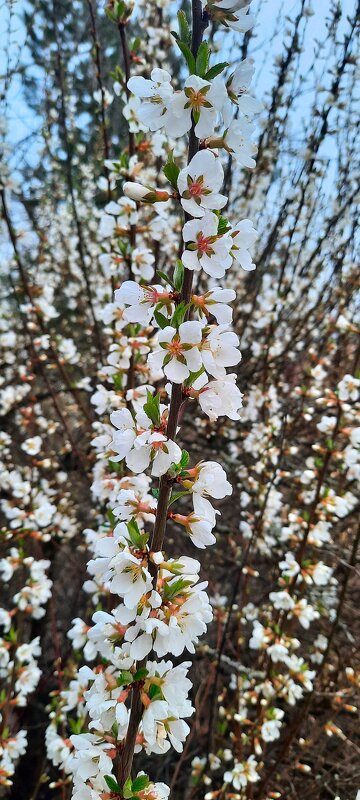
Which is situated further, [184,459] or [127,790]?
[184,459]

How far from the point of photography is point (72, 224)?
746 cm

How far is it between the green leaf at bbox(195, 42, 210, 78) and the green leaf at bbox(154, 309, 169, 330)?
481 millimetres

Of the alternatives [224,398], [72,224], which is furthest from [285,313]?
[224,398]

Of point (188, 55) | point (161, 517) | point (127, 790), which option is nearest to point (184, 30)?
point (188, 55)

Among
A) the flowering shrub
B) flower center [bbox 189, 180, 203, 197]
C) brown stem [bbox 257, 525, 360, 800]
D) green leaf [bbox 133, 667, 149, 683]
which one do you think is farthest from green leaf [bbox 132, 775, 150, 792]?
brown stem [bbox 257, 525, 360, 800]

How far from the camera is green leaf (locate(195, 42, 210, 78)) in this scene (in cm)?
102

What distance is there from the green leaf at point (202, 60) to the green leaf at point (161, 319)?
1.58ft

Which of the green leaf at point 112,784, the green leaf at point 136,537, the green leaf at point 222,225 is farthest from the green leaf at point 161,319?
the green leaf at point 112,784

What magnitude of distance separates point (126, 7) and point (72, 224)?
17.7 ft

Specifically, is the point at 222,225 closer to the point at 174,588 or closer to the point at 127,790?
the point at 174,588

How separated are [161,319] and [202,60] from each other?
512mm

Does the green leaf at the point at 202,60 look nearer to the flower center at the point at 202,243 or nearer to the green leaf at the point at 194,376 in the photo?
the flower center at the point at 202,243

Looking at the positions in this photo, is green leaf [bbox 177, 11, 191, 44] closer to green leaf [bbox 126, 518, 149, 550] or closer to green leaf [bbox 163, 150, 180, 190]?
green leaf [bbox 163, 150, 180, 190]

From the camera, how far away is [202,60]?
1.04m
